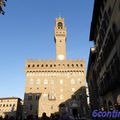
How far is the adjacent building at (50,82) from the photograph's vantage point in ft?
189

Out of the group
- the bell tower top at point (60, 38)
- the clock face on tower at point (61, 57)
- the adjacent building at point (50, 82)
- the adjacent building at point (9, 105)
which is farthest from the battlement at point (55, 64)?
the adjacent building at point (9, 105)

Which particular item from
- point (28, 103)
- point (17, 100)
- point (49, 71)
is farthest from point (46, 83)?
point (17, 100)

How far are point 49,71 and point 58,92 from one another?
717 cm

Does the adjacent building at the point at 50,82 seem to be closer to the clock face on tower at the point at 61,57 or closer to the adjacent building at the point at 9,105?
the clock face on tower at the point at 61,57

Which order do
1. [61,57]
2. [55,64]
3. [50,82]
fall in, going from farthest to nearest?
[61,57] < [55,64] < [50,82]

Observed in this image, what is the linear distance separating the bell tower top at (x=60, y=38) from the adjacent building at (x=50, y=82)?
185cm

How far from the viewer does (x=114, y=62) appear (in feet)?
59.4

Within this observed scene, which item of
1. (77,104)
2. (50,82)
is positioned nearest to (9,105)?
(50,82)

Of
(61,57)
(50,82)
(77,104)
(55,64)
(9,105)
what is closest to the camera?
(77,104)

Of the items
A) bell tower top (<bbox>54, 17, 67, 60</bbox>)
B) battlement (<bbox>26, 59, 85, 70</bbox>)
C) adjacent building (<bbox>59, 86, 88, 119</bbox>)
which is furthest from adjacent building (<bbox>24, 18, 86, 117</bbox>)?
bell tower top (<bbox>54, 17, 67, 60</bbox>)

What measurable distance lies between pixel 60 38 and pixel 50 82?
56.7 ft

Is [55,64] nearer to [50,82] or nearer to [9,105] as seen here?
[50,82]

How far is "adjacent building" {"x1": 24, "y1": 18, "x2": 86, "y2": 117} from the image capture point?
57719mm

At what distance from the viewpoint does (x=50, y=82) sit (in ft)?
199
